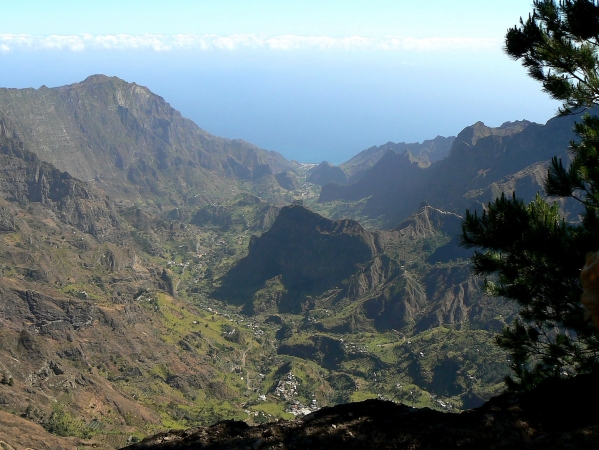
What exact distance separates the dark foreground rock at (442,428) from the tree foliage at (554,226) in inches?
127

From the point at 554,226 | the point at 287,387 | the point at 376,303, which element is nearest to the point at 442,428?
the point at 554,226

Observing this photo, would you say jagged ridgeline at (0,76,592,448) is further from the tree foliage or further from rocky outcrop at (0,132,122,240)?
the tree foliage

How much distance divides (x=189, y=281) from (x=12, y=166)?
68242mm

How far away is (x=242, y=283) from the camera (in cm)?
16562

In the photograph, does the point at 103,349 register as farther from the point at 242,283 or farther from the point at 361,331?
the point at 242,283

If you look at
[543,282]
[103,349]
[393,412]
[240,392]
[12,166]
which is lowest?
[240,392]

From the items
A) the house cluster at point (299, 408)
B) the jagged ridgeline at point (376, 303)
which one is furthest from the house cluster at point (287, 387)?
the jagged ridgeline at point (376, 303)

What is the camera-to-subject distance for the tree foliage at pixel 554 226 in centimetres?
1498

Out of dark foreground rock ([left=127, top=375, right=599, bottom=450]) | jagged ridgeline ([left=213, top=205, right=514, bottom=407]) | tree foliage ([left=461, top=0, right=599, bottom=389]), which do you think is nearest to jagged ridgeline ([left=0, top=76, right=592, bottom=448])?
jagged ridgeline ([left=213, top=205, right=514, bottom=407])

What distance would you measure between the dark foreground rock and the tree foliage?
127 inches

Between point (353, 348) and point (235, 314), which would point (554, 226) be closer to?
point (353, 348)

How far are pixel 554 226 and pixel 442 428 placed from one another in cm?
701

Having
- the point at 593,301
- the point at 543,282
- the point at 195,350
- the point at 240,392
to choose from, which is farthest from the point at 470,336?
the point at 593,301

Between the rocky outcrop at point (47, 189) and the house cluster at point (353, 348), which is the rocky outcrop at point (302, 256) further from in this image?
the rocky outcrop at point (47, 189)
